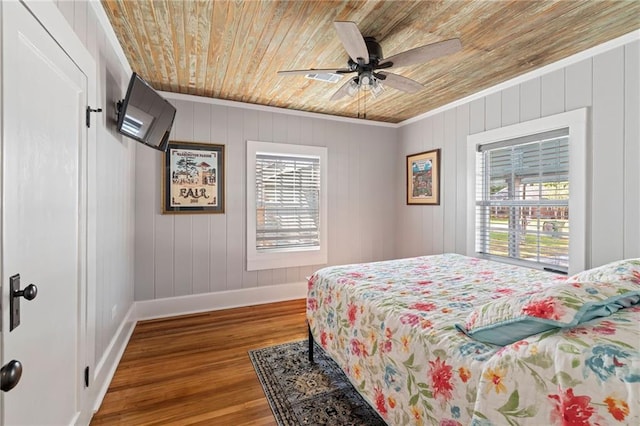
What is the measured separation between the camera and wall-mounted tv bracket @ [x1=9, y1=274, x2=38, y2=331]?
992 mm

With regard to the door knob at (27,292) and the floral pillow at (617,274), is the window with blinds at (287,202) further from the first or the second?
the floral pillow at (617,274)

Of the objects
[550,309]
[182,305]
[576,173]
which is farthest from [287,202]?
[550,309]

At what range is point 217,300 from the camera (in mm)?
3678

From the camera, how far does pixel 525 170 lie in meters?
3.03

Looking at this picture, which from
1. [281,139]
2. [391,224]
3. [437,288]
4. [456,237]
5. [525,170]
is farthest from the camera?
[391,224]

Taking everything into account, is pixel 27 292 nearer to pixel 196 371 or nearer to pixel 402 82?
pixel 196 371

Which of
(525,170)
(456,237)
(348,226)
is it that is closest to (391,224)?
(348,226)

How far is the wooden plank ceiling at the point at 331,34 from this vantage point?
1911mm

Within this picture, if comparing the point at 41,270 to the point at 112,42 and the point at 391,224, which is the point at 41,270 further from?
the point at 391,224

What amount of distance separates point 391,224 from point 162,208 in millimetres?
3258

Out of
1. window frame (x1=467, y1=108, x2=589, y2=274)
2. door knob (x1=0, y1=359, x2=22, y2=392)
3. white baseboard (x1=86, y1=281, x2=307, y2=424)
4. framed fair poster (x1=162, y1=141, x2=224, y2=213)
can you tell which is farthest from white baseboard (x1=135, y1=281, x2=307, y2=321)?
window frame (x1=467, y1=108, x2=589, y2=274)

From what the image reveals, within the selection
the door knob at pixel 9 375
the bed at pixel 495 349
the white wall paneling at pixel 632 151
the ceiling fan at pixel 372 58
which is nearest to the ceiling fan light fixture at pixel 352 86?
the ceiling fan at pixel 372 58

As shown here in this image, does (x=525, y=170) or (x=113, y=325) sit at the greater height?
(x=525, y=170)

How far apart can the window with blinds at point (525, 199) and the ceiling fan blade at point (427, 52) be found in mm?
1597
